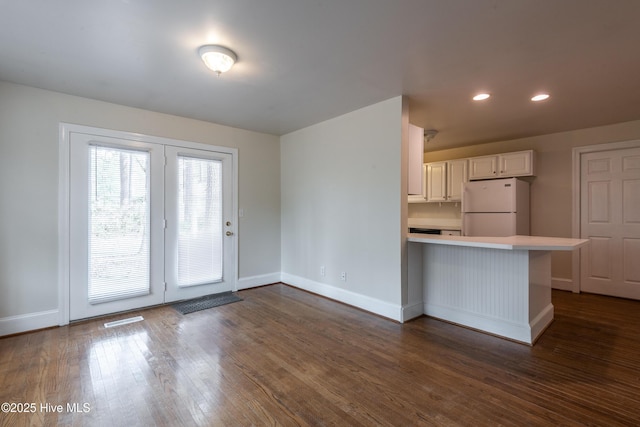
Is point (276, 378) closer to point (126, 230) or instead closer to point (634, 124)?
point (126, 230)

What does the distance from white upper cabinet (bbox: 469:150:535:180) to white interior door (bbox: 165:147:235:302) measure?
4.00 metres

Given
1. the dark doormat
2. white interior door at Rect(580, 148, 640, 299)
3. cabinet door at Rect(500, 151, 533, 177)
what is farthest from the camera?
cabinet door at Rect(500, 151, 533, 177)

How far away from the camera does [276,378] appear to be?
85.5 inches

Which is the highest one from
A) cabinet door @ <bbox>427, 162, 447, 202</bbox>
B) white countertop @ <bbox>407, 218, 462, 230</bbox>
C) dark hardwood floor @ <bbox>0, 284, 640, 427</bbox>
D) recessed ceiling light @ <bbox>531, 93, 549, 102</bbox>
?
recessed ceiling light @ <bbox>531, 93, 549, 102</bbox>

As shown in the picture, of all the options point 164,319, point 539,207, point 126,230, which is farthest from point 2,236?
point 539,207

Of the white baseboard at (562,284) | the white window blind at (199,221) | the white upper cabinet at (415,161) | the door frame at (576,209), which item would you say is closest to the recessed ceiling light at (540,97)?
the white upper cabinet at (415,161)

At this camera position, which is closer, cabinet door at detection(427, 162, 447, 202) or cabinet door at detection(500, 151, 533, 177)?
cabinet door at detection(500, 151, 533, 177)

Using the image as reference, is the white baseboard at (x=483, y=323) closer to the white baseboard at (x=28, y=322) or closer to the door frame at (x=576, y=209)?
the door frame at (x=576, y=209)

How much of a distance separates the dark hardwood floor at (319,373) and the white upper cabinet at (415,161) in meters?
1.53

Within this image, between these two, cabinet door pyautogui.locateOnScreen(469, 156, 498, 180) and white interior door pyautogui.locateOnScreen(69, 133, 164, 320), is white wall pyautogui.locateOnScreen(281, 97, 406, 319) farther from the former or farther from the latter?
cabinet door pyautogui.locateOnScreen(469, 156, 498, 180)

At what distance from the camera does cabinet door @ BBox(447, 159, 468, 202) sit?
5.14m

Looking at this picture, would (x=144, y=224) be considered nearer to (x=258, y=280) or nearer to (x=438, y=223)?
(x=258, y=280)

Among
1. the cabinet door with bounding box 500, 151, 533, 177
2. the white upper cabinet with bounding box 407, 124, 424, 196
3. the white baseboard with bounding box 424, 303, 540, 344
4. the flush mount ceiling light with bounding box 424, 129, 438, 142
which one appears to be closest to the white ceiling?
the white upper cabinet with bounding box 407, 124, 424, 196

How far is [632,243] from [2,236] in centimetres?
744
